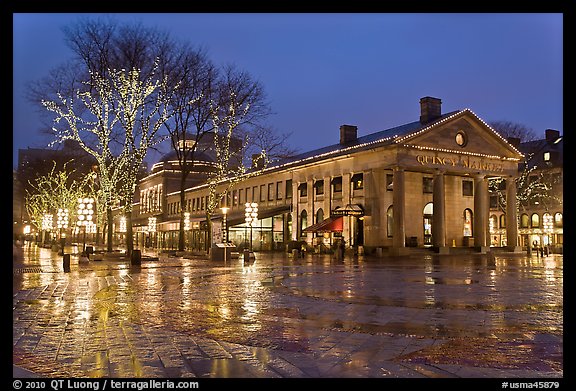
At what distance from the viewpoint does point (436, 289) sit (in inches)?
749

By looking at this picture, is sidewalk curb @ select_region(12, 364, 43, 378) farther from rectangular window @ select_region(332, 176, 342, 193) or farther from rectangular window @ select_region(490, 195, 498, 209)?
rectangular window @ select_region(490, 195, 498, 209)

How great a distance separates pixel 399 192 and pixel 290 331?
39.7m

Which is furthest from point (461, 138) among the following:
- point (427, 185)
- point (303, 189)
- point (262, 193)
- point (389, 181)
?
point (262, 193)

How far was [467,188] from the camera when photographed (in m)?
58.7

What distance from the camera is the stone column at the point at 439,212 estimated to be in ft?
169

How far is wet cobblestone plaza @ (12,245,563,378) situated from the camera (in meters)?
7.94

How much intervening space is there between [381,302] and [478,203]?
143 feet

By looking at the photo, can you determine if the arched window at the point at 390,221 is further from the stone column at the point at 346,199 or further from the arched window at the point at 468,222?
the arched window at the point at 468,222

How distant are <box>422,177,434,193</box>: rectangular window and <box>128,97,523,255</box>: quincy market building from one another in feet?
0.32

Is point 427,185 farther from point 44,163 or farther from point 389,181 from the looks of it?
point 44,163

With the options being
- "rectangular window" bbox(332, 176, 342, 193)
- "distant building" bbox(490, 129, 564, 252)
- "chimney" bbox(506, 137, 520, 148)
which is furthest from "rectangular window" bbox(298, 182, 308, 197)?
"distant building" bbox(490, 129, 564, 252)

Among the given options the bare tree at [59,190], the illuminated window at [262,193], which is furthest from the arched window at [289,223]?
the bare tree at [59,190]

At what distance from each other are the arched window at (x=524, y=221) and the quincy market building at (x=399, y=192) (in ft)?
70.0

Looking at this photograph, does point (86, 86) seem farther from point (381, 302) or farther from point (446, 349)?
point (446, 349)
